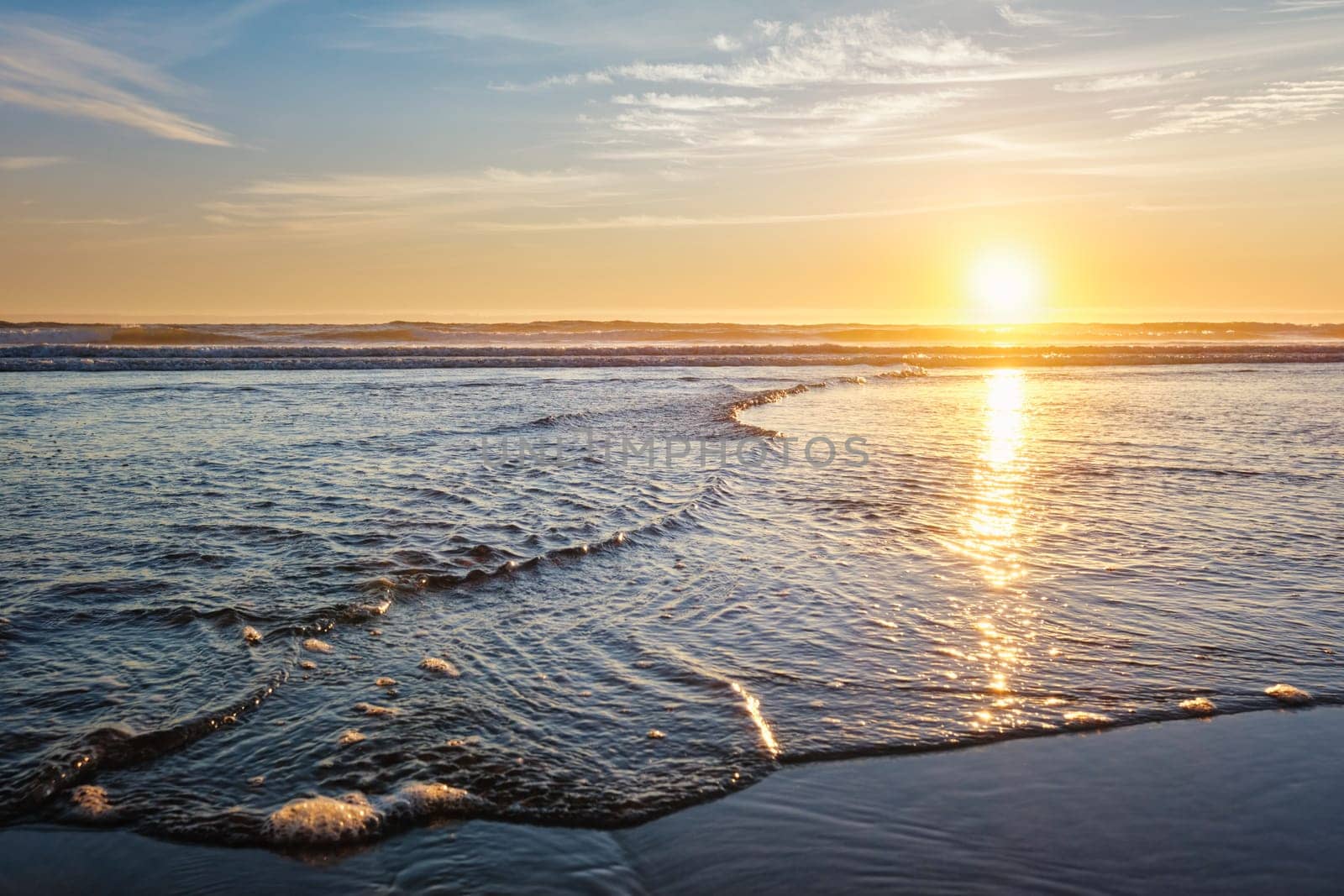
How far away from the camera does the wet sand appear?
3084 millimetres

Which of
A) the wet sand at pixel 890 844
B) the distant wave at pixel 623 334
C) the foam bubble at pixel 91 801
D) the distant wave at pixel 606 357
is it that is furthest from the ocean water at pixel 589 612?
the distant wave at pixel 623 334

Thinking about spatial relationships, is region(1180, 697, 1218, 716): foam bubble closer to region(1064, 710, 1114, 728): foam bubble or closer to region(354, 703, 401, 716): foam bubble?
region(1064, 710, 1114, 728): foam bubble

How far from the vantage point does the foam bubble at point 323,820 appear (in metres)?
3.33

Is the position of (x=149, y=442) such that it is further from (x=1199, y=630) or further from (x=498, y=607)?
(x=1199, y=630)

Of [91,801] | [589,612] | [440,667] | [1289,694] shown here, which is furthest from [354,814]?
[1289,694]

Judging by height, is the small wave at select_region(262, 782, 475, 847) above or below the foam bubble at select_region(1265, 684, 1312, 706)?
below

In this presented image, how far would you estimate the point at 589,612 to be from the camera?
226 inches

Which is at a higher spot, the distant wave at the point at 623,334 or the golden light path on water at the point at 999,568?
the distant wave at the point at 623,334

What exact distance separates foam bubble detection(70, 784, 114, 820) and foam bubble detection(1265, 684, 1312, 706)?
17.2ft

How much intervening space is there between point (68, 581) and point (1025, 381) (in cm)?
2461

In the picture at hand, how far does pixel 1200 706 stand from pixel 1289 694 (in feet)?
1.73

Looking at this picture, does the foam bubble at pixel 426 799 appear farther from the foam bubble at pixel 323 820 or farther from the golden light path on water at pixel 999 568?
the golden light path on water at pixel 999 568

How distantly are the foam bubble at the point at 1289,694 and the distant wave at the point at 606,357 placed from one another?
96.2 ft

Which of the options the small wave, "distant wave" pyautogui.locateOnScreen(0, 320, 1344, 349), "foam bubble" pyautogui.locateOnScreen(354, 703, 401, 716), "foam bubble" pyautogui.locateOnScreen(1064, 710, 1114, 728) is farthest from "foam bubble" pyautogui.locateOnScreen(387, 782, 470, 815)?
"distant wave" pyautogui.locateOnScreen(0, 320, 1344, 349)
